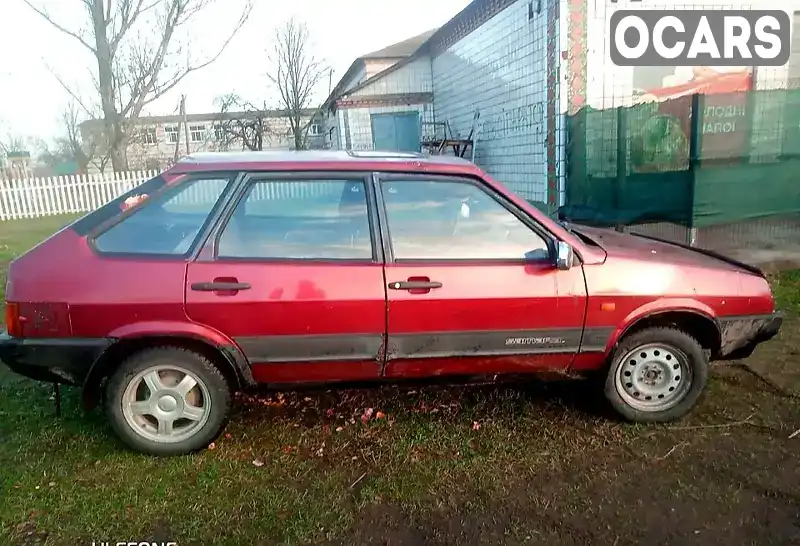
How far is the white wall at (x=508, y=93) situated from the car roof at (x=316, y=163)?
5674 millimetres

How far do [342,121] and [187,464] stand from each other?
1672 centimetres

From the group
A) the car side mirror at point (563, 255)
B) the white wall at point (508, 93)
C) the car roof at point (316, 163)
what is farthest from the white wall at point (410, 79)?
the car side mirror at point (563, 255)

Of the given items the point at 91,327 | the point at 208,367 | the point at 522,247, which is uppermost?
the point at 522,247

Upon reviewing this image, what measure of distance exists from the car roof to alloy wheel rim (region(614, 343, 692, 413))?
59.7 inches

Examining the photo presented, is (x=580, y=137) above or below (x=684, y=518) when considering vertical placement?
above

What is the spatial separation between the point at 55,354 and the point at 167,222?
898 mm

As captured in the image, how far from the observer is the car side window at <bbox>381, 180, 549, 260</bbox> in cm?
332

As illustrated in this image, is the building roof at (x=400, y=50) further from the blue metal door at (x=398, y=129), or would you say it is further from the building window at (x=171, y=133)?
the building window at (x=171, y=133)

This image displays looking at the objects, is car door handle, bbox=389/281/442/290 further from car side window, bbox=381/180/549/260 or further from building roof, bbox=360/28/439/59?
building roof, bbox=360/28/439/59

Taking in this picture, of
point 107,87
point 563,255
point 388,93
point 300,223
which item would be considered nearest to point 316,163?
point 300,223

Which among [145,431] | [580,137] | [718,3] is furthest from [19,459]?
[718,3]

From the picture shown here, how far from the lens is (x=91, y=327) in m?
3.09

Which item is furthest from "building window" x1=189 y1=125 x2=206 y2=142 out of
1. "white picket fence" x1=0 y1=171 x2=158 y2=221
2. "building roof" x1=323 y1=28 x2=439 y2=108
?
"white picket fence" x1=0 y1=171 x2=158 y2=221

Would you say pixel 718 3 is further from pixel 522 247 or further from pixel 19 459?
pixel 19 459
